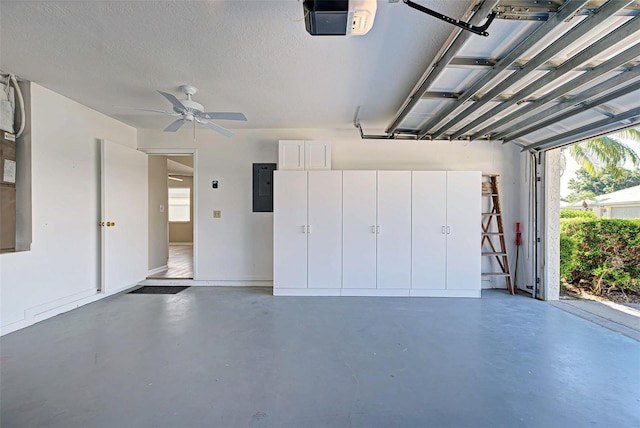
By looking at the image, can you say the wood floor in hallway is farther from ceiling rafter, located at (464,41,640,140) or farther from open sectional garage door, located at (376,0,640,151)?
ceiling rafter, located at (464,41,640,140)

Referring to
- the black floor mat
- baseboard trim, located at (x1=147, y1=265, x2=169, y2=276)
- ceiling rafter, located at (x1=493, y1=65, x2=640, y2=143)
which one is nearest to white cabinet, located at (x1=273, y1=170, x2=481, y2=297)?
ceiling rafter, located at (x1=493, y1=65, x2=640, y2=143)

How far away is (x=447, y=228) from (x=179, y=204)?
32.0 ft

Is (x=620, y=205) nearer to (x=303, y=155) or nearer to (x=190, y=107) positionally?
(x=303, y=155)

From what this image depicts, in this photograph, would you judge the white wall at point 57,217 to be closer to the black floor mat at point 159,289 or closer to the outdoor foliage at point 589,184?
the black floor mat at point 159,289

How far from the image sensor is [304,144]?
A: 4316 millimetres

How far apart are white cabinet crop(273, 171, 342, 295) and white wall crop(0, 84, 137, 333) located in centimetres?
253

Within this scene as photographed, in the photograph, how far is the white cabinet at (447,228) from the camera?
4.09 m

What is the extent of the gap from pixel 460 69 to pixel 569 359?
2.70m

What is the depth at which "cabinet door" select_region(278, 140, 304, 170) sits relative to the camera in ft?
14.1

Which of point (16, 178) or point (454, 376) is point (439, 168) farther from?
point (16, 178)

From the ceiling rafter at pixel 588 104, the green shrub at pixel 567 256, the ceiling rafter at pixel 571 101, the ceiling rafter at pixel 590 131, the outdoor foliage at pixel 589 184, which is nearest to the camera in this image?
the ceiling rafter at pixel 571 101

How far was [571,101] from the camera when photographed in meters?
2.71

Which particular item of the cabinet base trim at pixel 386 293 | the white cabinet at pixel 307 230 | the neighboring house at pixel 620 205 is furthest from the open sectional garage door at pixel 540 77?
the neighboring house at pixel 620 205

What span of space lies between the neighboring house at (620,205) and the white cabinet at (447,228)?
19.5 ft
